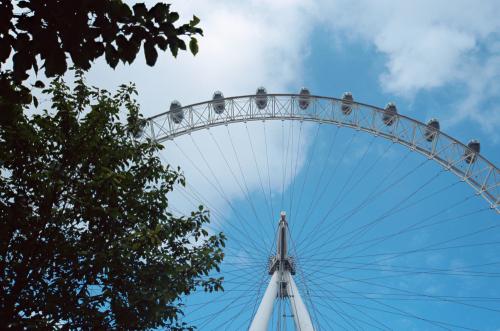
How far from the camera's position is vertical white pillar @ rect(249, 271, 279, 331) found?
2108cm

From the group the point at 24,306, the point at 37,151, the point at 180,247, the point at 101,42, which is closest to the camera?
the point at 101,42

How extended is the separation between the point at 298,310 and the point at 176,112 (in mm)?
15181

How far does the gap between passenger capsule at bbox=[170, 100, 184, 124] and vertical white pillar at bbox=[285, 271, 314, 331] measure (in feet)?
41.4

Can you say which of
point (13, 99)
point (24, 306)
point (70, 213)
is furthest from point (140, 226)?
point (13, 99)

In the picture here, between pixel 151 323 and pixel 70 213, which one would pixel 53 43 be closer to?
pixel 70 213

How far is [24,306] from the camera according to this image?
340 inches

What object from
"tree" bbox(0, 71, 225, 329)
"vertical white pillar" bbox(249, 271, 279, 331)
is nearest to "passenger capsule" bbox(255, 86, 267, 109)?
"vertical white pillar" bbox(249, 271, 279, 331)

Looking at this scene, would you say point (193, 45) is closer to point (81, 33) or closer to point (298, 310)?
point (81, 33)

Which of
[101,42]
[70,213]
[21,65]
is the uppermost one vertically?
[70,213]

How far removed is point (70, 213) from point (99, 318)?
1.94 metres

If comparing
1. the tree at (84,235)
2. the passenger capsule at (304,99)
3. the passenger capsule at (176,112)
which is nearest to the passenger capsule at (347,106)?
the passenger capsule at (304,99)

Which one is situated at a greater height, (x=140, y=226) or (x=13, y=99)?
(x=140, y=226)

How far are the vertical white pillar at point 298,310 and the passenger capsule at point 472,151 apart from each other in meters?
14.4

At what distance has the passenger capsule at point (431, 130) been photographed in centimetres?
3350
